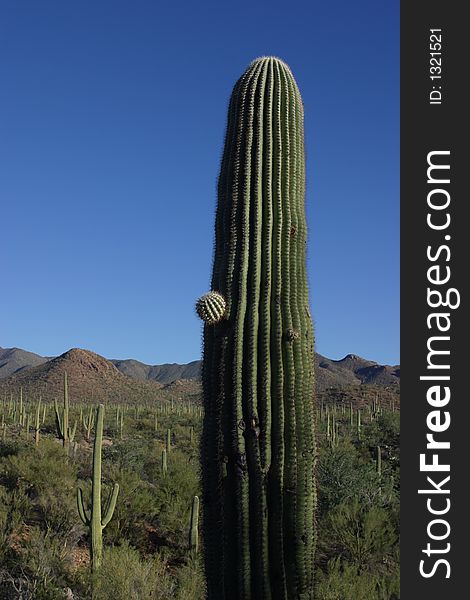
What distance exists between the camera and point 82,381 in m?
69.5

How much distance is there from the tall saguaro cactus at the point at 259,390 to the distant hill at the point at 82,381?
187 ft

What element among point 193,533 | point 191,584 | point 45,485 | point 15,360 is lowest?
point 191,584

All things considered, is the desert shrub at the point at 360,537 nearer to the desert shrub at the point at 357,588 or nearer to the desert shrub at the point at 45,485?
the desert shrub at the point at 357,588

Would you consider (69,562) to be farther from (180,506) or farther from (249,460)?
(249,460)

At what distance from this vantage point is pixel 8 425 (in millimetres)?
28141

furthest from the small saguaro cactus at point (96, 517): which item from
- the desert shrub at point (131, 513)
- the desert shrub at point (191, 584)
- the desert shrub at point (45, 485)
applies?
the desert shrub at point (191, 584)

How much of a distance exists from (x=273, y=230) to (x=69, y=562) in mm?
6183

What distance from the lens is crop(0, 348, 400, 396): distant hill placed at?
71.1 m

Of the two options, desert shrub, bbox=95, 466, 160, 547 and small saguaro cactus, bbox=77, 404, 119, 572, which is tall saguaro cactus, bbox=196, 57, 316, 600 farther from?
desert shrub, bbox=95, 466, 160, 547

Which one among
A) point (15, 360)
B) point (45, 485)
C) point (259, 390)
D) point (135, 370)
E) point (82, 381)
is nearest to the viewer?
point (259, 390)

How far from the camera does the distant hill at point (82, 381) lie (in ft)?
210

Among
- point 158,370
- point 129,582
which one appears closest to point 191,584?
point 129,582

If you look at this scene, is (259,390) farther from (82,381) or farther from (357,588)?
(82,381)

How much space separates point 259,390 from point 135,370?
463 ft
